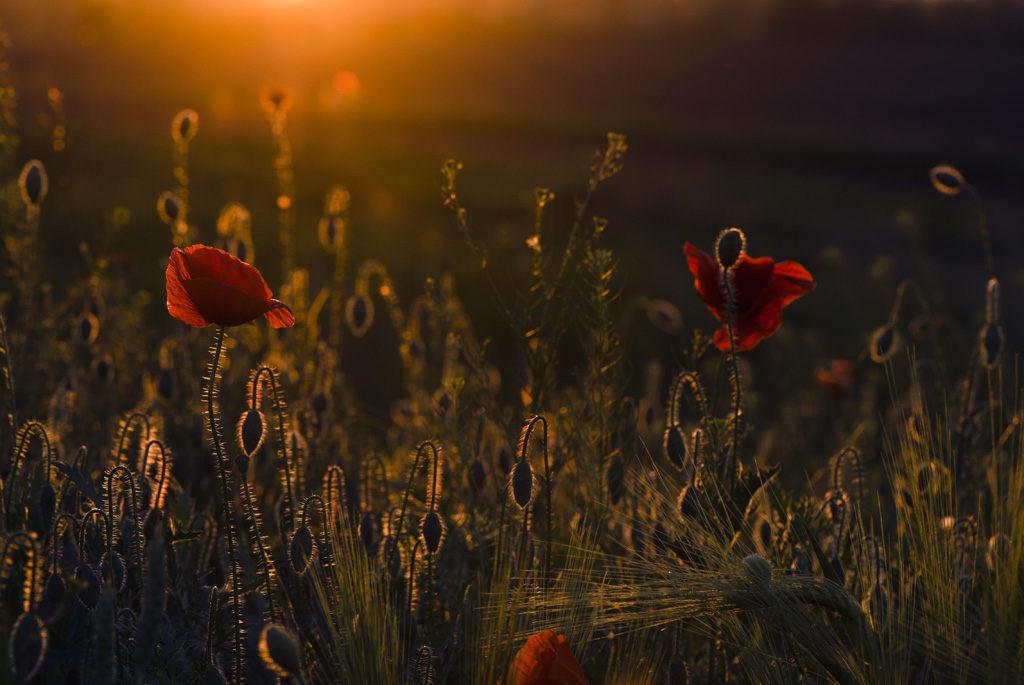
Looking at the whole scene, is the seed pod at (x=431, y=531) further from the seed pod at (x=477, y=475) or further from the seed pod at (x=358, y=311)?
the seed pod at (x=358, y=311)

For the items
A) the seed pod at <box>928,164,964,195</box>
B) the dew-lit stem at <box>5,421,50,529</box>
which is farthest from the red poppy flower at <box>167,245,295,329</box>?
the seed pod at <box>928,164,964,195</box>

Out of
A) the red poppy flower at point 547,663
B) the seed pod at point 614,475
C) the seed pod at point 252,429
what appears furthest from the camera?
the seed pod at point 614,475

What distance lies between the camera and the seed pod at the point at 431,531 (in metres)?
1.30

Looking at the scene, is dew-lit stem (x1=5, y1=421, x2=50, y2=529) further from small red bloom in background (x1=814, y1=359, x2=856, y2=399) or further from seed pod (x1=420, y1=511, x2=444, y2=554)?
small red bloom in background (x1=814, y1=359, x2=856, y2=399)

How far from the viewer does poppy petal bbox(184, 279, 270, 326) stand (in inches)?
47.3

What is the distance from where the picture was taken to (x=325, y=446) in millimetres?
2445

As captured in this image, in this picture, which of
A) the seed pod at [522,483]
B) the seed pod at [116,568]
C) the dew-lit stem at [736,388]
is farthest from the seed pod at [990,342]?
the seed pod at [116,568]

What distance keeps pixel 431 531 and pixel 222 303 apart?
18.5 inches

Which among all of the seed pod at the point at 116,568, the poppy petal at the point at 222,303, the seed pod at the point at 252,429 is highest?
the poppy petal at the point at 222,303

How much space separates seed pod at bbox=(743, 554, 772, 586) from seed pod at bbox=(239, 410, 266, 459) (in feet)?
2.59

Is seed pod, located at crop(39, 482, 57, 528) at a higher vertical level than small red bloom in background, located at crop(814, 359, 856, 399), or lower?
lower

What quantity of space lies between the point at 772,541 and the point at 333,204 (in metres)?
1.41

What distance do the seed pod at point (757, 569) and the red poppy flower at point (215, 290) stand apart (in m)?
0.77

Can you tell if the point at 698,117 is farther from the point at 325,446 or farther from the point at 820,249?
the point at 325,446
